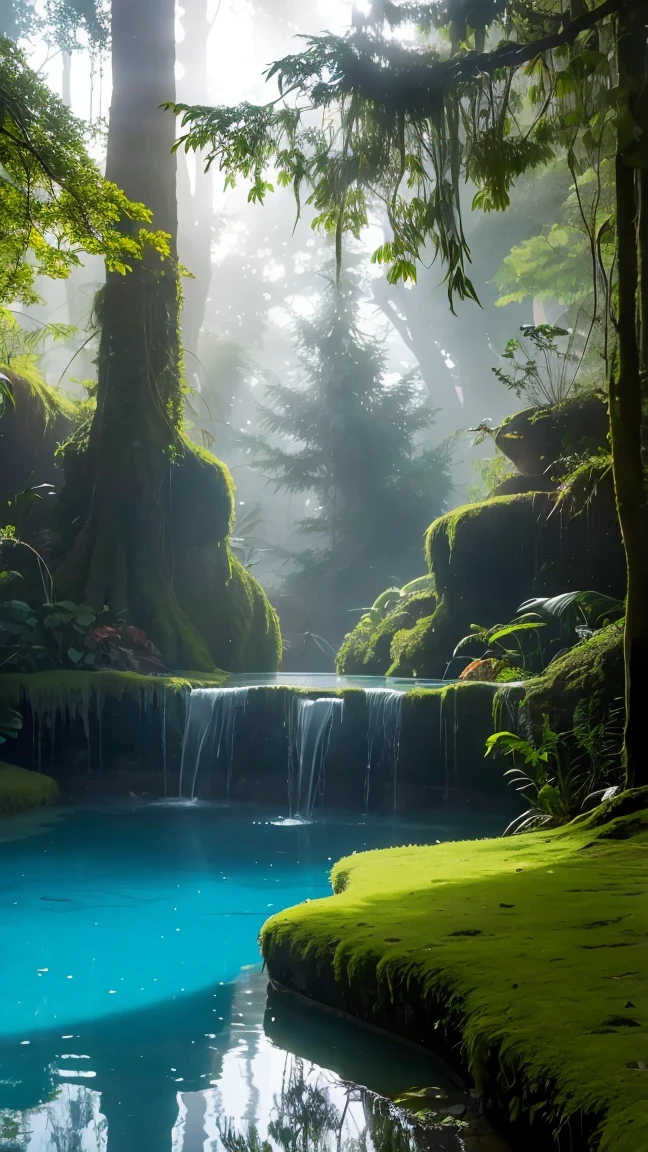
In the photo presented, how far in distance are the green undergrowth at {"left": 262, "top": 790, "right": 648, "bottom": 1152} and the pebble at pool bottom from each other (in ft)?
1.24

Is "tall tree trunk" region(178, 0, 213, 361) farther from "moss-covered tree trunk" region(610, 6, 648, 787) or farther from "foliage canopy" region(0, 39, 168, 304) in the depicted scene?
"moss-covered tree trunk" region(610, 6, 648, 787)

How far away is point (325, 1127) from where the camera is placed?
358 centimetres

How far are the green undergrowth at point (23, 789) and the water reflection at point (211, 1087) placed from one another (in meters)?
6.86

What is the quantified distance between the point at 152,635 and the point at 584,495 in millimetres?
7106

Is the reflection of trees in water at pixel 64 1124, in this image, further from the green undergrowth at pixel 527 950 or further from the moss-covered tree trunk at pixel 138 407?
the moss-covered tree trunk at pixel 138 407

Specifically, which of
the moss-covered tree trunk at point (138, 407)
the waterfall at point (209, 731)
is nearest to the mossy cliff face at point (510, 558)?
the moss-covered tree trunk at point (138, 407)

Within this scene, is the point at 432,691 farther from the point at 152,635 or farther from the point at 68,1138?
the point at 68,1138

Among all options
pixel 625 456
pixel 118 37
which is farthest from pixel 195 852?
pixel 118 37

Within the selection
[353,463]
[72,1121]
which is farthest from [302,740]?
[353,463]

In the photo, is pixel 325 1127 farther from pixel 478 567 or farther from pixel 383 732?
pixel 478 567

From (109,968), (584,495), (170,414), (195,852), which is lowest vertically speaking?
(195,852)

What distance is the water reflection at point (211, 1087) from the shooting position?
356 centimetres

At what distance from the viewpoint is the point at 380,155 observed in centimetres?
821

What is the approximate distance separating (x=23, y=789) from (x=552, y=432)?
395 inches
